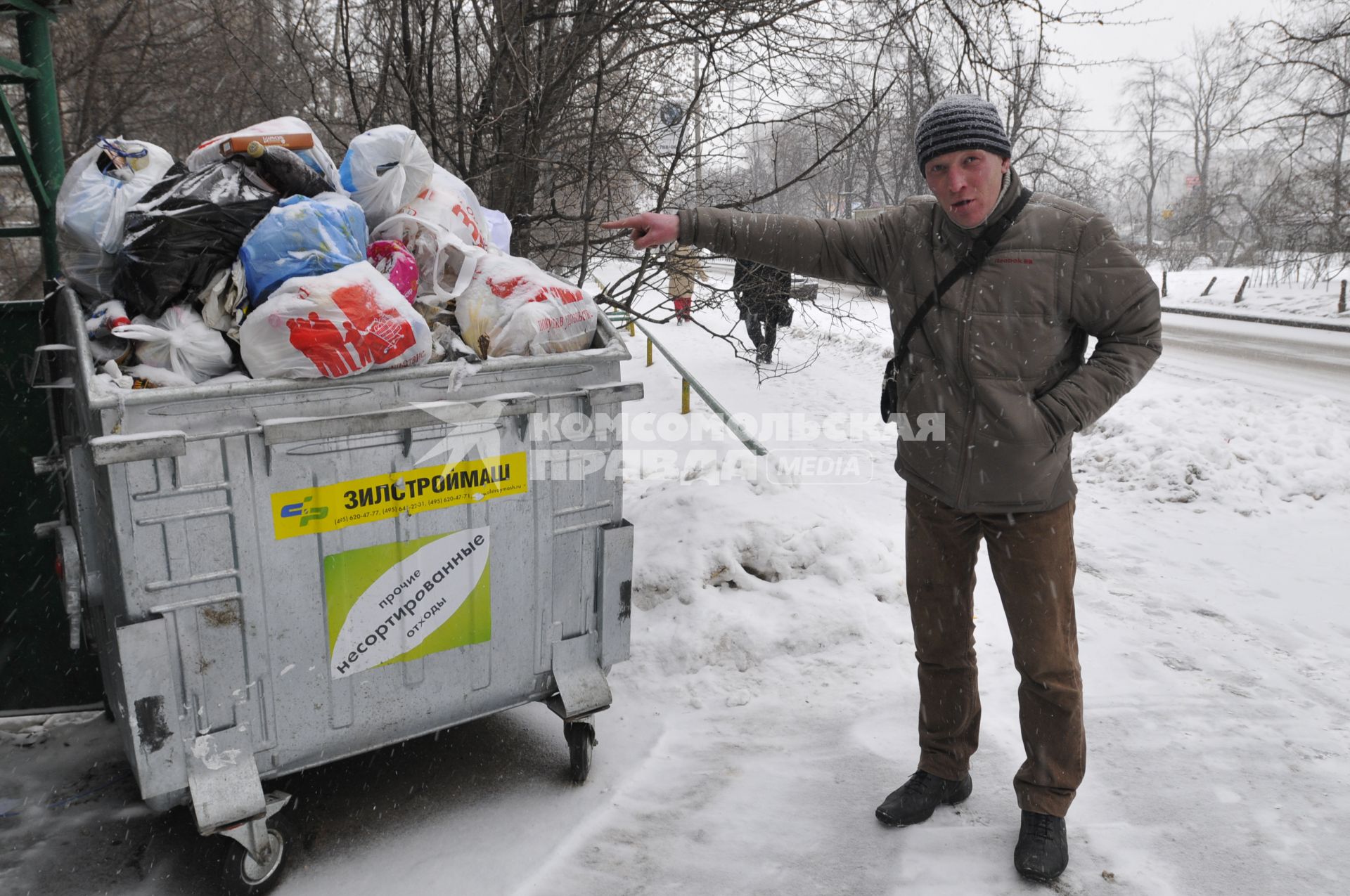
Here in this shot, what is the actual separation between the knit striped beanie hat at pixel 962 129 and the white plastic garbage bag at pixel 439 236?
4.83 feet

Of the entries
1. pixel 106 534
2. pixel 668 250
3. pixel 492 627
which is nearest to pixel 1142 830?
pixel 492 627

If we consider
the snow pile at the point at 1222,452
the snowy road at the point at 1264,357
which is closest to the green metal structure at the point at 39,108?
the snow pile at the point at 1222,452

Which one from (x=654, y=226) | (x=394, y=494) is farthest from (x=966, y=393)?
(x=394, y=494)

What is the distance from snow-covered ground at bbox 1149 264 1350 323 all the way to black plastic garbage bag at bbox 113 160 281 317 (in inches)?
936

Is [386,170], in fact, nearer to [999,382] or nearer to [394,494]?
[394,494]

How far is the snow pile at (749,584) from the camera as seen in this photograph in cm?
391

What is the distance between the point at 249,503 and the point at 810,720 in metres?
2.16

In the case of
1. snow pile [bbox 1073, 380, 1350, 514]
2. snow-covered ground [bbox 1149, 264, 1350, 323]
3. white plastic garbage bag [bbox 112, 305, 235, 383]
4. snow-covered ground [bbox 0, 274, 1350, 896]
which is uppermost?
white plastic garbage bag [bbox 112, 305, 235, 383]

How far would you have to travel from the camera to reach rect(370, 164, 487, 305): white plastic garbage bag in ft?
9.86

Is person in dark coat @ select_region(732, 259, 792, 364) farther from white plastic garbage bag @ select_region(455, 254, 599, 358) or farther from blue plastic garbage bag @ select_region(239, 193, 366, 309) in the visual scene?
blue plastic garbage bag @ select_region(239, 193, 366, 309)

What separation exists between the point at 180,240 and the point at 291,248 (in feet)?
1.12

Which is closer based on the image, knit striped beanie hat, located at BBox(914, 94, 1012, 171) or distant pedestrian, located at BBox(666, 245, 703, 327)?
knit striped beanie hat, located at BBox(914, 94, 1012, 171)

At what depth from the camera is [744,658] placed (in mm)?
3887

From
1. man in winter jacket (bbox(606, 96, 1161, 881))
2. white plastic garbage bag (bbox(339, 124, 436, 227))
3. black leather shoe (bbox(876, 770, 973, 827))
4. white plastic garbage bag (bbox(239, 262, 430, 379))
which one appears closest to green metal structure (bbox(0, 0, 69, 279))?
white plastic garbage bag (bbox(339, 124, 436, 227))
